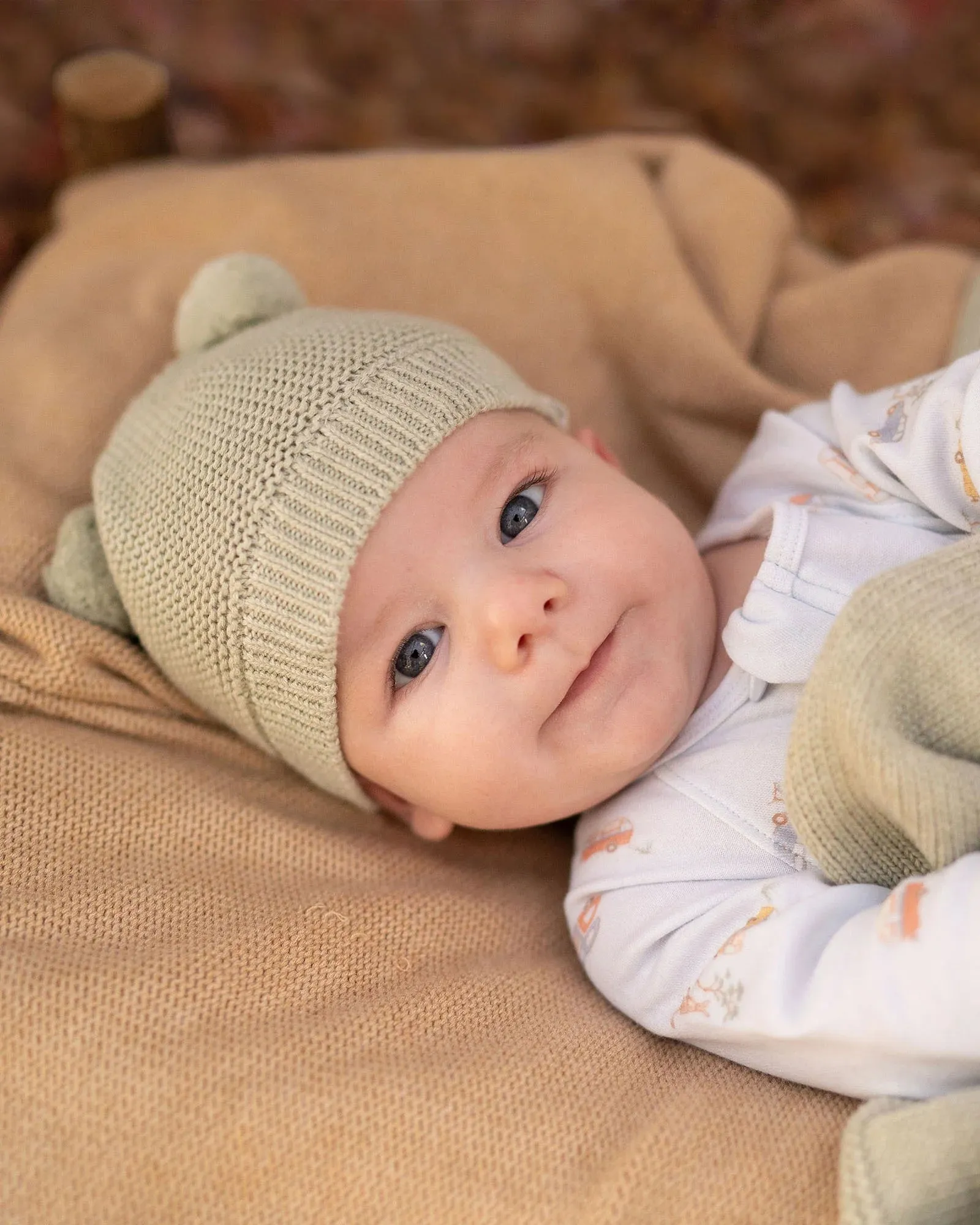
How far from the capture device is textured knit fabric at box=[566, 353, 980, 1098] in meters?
0.98

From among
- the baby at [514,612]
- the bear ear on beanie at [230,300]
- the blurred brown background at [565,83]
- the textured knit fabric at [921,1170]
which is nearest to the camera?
the textured knit fabric at [921,1170]

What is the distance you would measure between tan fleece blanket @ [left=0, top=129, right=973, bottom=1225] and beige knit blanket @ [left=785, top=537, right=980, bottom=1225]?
10 centimetres

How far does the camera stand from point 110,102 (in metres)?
2.00

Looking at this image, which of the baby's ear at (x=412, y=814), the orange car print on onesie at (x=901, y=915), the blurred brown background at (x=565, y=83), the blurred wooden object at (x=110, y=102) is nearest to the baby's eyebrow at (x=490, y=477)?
the baby's ear at (x=412, y=814)

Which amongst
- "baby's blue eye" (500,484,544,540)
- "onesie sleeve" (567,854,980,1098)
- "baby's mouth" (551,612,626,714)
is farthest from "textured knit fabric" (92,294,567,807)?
"onesie sleeve" (567,854,980,1098)

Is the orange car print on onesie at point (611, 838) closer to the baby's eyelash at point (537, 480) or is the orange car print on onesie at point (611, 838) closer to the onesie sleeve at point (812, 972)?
the onesie sleeve at point (812, 972)

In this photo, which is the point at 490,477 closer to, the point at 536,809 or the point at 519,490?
the point at 519,490

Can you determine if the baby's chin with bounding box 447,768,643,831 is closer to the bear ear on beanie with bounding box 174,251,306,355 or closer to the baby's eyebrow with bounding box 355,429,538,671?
the baby's eyebrow with bounding box 355,429,538,671

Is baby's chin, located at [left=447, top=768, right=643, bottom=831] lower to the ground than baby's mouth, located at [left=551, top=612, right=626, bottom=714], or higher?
lower

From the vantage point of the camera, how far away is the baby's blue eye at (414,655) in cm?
123

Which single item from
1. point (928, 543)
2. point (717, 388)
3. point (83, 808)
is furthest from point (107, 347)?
point (928, 543)

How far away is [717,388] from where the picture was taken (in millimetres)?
1688

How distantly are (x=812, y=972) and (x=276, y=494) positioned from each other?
670 millimetres

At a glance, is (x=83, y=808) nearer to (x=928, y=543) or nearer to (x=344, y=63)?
(x=928, y=543)
